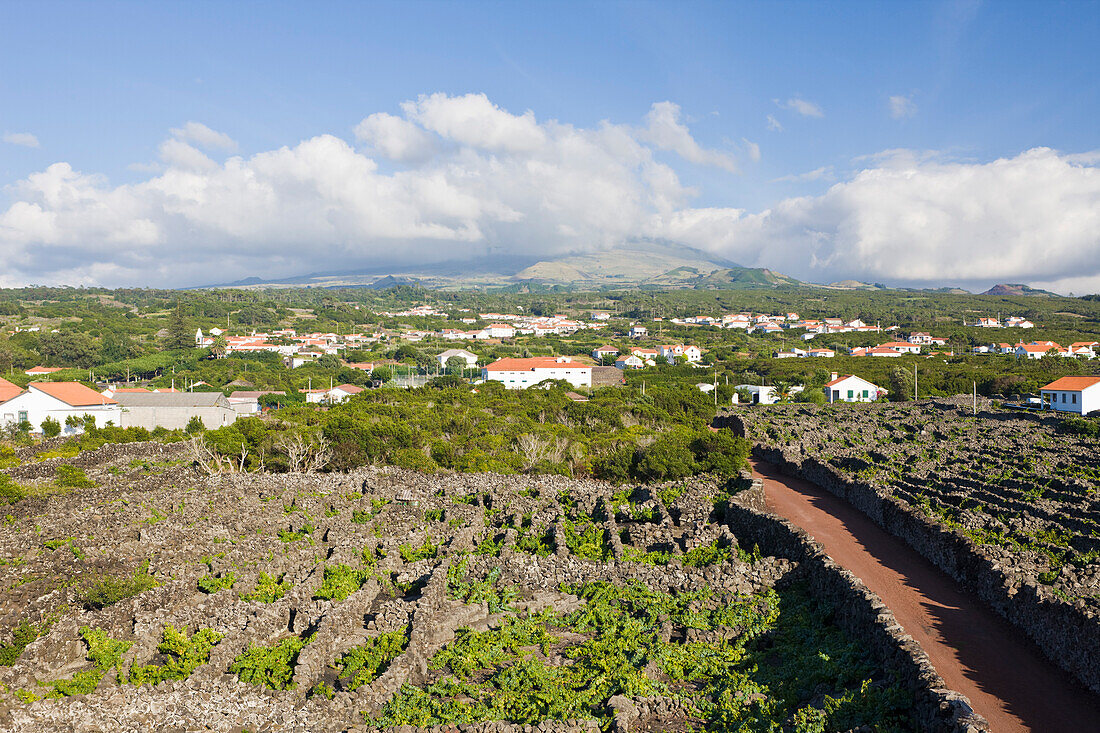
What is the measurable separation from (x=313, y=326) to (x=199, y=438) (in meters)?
104

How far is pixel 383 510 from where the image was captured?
23.8 metres

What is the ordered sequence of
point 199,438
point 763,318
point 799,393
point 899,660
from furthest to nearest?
point 763,318
point 799,393
point 199,438
point 899,660

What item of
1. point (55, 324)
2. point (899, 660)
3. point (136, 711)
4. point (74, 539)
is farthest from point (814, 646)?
point (55, 324)

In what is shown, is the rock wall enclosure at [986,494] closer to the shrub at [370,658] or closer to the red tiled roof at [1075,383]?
the red tiled roof at [1075,383]

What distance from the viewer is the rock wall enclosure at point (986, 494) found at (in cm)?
1426

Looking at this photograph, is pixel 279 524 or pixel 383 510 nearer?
pixel 279 524

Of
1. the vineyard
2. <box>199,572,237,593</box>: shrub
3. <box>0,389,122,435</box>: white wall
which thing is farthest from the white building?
the vineyard

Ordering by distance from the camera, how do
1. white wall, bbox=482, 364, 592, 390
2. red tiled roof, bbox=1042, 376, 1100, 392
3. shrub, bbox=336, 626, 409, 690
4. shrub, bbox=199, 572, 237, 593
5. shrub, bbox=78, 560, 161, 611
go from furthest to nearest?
white wall, bbox=482, 364, 592, 390
red tiled roof, bbox=1042, 376, 1100, 392
shrub, bbox=199, 572, 237, 593
shrub, bbox=78, 560, 161, 611
shrub, bbox=336, 626, 409, 690

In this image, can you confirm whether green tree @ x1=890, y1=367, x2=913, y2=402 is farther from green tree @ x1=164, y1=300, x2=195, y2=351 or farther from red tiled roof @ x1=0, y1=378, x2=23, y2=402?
green tree @ x1=164, y1=300, x2=195, y2=351

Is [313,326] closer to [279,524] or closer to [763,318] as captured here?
[763,318]

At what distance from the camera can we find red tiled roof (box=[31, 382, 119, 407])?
4388cm

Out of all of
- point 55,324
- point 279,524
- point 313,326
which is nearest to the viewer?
point 279,524

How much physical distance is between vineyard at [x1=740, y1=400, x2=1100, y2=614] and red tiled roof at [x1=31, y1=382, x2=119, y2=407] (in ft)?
134

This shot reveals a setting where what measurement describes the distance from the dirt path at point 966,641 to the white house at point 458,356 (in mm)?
70965
